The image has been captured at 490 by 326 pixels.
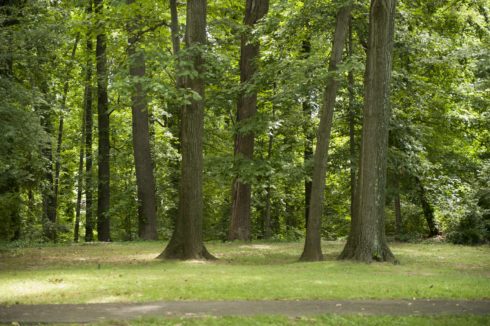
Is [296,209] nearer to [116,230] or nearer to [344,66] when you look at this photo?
[116,230]

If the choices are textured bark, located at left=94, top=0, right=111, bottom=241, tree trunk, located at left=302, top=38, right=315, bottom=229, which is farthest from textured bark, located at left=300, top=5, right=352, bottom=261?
textured bark, located at left=94, top=0, right=111, bottom=241

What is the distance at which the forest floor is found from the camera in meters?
8.97

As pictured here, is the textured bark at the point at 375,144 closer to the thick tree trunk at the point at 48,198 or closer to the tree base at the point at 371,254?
the tree base at the point at 371,254

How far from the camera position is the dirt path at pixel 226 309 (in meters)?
8.75

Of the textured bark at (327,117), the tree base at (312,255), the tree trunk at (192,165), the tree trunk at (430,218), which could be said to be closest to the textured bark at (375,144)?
the textured bark at (327,117)

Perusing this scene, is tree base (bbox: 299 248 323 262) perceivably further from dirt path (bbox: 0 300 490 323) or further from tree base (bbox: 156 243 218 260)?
dirt path (bbox: 0 300 490 323)

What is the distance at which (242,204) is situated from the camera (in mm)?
23953

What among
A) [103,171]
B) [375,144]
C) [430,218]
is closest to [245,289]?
[375,144]

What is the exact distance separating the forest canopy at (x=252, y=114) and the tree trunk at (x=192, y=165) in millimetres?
39

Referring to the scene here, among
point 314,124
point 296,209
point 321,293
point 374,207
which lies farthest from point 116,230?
point 321,293

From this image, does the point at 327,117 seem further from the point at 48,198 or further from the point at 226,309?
the point at 48,198

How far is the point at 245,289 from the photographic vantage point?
11.3 m

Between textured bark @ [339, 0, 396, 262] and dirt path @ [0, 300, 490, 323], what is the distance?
6.10 m

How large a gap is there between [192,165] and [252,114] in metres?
6.17
